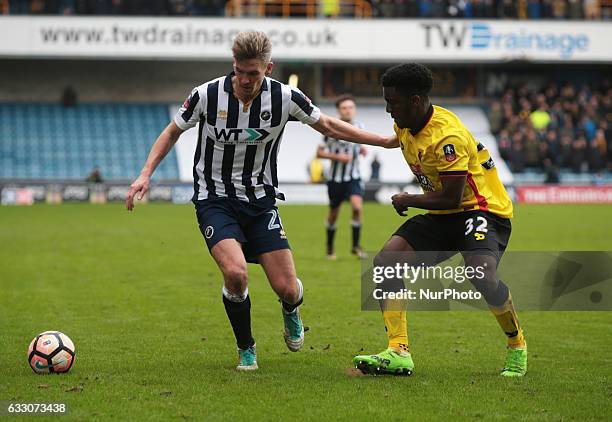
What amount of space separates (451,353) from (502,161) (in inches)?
1197

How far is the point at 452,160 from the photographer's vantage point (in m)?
6.49

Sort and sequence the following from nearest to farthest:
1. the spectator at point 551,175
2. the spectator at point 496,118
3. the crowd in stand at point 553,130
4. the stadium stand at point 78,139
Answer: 1. the spectator at point 551,175
2. the crowd in stand at point 553,130
3. the stadium stand at point 78,139
4. the spectator at point 496,118

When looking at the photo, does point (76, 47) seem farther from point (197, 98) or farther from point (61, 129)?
point (197, 98)

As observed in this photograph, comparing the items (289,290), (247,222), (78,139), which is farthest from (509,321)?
(78,139)

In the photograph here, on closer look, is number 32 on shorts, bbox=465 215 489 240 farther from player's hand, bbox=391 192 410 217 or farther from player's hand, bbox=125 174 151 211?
player's hand, bbox=125 174 151 211

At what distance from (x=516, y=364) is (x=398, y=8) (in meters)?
33.0

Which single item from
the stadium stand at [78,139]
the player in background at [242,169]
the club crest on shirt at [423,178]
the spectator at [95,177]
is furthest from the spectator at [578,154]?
the club crest on shirt at [423,178]

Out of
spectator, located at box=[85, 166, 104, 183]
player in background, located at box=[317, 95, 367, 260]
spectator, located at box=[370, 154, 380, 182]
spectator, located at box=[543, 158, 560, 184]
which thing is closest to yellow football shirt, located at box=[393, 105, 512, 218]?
player in background, located at box=[317, 95, 367, 260]

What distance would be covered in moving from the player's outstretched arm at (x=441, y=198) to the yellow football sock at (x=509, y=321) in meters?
0.79

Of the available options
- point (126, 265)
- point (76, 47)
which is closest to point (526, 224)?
point (126, 265)

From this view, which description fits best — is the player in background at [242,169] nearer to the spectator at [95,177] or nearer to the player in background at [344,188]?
the player in background at [344,188]

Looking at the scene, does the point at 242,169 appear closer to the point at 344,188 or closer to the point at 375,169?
the point at 344,188

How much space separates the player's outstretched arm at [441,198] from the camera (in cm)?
651

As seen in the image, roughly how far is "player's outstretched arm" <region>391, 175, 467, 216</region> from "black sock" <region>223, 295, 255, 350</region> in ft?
4.39
